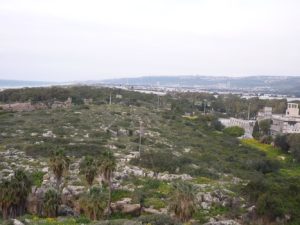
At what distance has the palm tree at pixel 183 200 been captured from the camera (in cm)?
3306

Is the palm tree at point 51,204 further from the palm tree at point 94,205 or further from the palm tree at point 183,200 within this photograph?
the palm tree at point 183,200

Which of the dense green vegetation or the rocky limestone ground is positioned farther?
the rocky limestone ground

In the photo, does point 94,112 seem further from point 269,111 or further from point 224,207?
point 269,111

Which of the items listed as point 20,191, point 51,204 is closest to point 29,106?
point 20,191

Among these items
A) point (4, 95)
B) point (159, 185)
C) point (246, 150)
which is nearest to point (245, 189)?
point (159, 185)

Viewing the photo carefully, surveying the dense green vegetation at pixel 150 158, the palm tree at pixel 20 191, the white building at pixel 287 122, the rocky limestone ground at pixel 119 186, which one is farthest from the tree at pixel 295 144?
the palm tree at pixel 20 191

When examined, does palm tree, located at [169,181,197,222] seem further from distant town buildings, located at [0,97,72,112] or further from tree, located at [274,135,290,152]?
distant town buildings, located at [0,97,72,112]

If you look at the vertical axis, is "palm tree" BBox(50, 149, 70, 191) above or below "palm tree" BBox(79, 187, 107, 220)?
above

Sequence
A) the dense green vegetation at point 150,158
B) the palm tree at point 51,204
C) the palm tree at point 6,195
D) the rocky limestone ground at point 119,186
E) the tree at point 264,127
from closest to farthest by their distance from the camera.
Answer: the palm tree at point 6,195, the palm tree at point 51,204, the dense green vegetation at point 150,158, the rocky limestone ground at point 119,186, the tree at point 264,127

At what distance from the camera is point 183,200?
108 feet

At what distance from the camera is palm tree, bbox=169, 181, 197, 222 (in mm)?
33062

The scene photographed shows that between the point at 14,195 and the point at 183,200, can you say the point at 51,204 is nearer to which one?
the point at 14,195

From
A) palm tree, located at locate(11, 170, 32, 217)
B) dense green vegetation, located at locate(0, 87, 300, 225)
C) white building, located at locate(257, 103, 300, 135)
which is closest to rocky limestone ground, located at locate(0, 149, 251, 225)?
dense green vegetation, located at locate(0, 87, 300, 225)

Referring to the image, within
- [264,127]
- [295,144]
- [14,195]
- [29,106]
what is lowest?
[264,127]
